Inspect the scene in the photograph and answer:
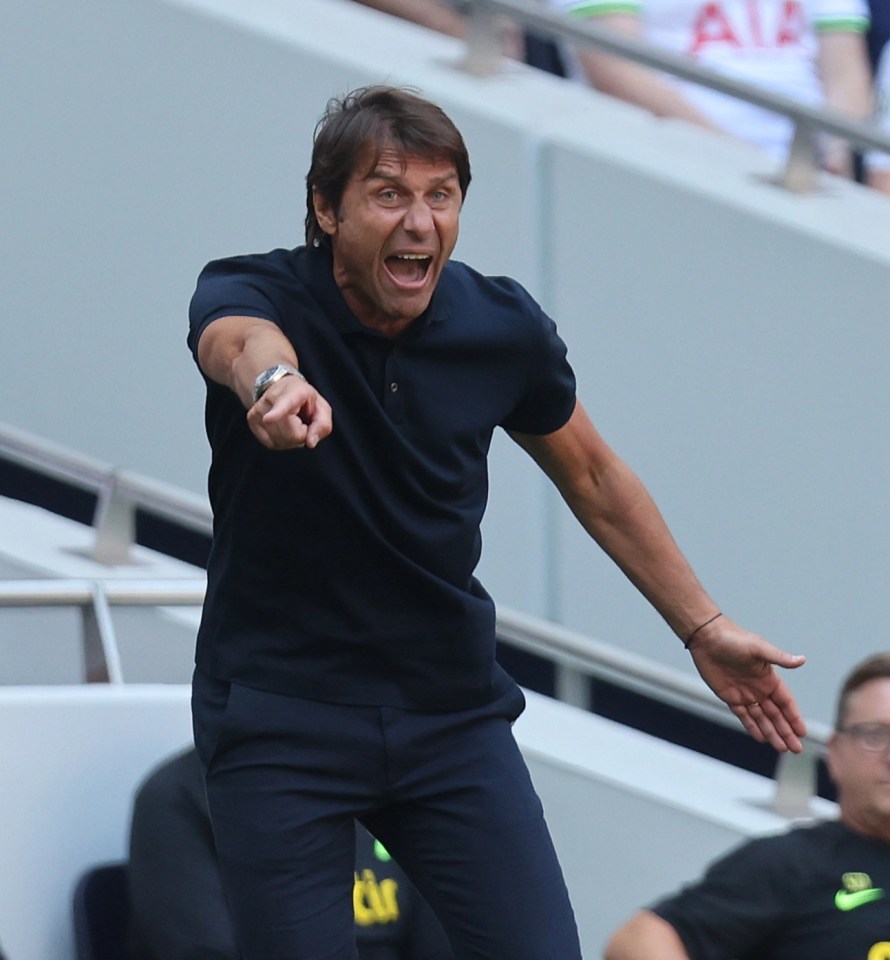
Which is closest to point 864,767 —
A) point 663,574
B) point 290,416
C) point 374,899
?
point 663,574

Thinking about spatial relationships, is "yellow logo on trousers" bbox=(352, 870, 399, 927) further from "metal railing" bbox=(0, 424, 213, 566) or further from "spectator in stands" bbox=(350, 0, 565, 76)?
"spectator in stands" bbox=(350, 0, 565, 76)

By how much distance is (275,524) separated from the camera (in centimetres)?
229

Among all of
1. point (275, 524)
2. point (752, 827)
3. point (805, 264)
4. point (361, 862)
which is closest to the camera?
point (275, 524)

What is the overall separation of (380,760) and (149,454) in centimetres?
275

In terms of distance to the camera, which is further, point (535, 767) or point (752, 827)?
point (535, 767)

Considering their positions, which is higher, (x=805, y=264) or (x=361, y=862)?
(x=805, y=264)

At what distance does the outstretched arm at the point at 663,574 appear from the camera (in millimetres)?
2596

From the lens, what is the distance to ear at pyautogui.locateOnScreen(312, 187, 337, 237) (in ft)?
7.64

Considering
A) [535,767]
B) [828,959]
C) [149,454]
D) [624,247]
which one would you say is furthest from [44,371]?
[828,959]

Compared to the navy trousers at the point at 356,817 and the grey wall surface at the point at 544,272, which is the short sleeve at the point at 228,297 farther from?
the grey wall surface at the point at 544,272

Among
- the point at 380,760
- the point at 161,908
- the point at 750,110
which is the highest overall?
the point at 750,110

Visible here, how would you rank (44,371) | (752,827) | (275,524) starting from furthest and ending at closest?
(44,371) → (752,827) → (275,524)

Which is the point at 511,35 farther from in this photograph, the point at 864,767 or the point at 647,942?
the point at 647,942

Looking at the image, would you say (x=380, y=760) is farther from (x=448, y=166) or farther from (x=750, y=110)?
(x=750, y=110)
